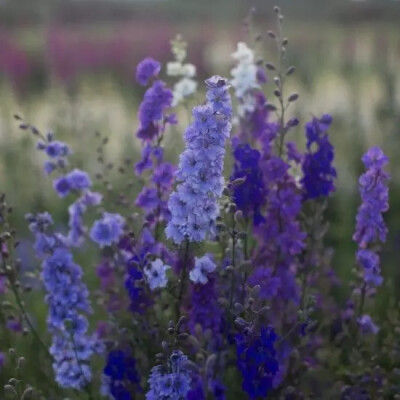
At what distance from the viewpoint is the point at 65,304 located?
85.7 inches

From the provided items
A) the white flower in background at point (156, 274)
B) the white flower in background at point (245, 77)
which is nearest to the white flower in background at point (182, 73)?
the white flower in background at point (245, 77)

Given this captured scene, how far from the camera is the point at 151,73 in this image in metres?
2.30

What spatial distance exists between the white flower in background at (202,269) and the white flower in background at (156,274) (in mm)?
63

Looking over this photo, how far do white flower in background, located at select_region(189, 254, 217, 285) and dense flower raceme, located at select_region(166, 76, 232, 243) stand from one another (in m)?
0.18

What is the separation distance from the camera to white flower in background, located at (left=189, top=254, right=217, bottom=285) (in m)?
1.89

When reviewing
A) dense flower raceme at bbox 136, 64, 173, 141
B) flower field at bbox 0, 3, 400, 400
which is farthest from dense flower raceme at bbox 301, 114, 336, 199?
dense flower raceme at bbox 136, 64, 173, 141

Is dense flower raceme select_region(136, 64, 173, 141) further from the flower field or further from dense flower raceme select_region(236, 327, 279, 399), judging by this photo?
dense flower raceme select_region(236, 327, 279, 399)

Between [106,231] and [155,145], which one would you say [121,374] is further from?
[155,145]

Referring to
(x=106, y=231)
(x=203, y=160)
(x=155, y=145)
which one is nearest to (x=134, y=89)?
(x=155, y=145)

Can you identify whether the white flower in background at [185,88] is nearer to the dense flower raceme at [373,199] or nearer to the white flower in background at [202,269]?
the dense flower raceme at [373,199]

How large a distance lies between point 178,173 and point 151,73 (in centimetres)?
60

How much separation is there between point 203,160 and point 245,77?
818 millimetres

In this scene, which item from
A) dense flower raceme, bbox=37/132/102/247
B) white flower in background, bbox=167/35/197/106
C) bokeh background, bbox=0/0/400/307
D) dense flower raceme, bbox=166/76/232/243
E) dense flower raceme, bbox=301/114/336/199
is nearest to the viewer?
dense flower raceme, bbox=166/76/232/243

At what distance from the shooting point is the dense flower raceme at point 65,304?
7.09 feet
